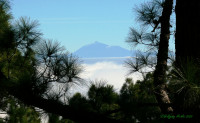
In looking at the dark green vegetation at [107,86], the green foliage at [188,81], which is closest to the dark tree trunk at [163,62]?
the dark green vegetation at [107,86]

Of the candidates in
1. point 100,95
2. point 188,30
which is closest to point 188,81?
point 188,30

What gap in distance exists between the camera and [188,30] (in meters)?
1.41

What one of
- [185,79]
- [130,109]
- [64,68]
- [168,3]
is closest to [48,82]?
[64,68]

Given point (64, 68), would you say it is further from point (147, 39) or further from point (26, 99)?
point (147, 39)

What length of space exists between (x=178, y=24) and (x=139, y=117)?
1.80 feet

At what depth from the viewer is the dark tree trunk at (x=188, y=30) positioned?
4.48ft

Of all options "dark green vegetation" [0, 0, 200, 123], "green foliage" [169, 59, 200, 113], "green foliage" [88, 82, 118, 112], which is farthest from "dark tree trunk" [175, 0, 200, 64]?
"green foliage" [88, 82, 118, 112]

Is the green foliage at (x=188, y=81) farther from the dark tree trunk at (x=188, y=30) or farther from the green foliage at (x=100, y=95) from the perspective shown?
Result: the green foliage at (x=100, y=95)

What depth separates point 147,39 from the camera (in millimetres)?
2094

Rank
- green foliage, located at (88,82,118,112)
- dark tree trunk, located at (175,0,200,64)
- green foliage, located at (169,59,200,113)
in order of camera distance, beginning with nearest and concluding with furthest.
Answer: green foliage, located at (169,59,200,113) < dark tree trunk, located at (175,0,200,64) < green foliage, located at (88,82,118,112)

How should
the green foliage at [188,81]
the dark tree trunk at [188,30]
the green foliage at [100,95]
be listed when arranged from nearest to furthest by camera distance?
the green foliage at [188,81]
the dark tree trunk at [188,30]
the green foliage at [100,95]

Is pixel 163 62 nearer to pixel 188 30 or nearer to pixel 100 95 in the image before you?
pixel 188 30

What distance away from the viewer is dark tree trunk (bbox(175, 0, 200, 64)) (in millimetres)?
1365

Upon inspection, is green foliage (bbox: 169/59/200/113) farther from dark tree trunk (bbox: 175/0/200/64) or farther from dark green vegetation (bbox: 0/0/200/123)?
dark tree trunk (bbox: 175/0/200/64)
